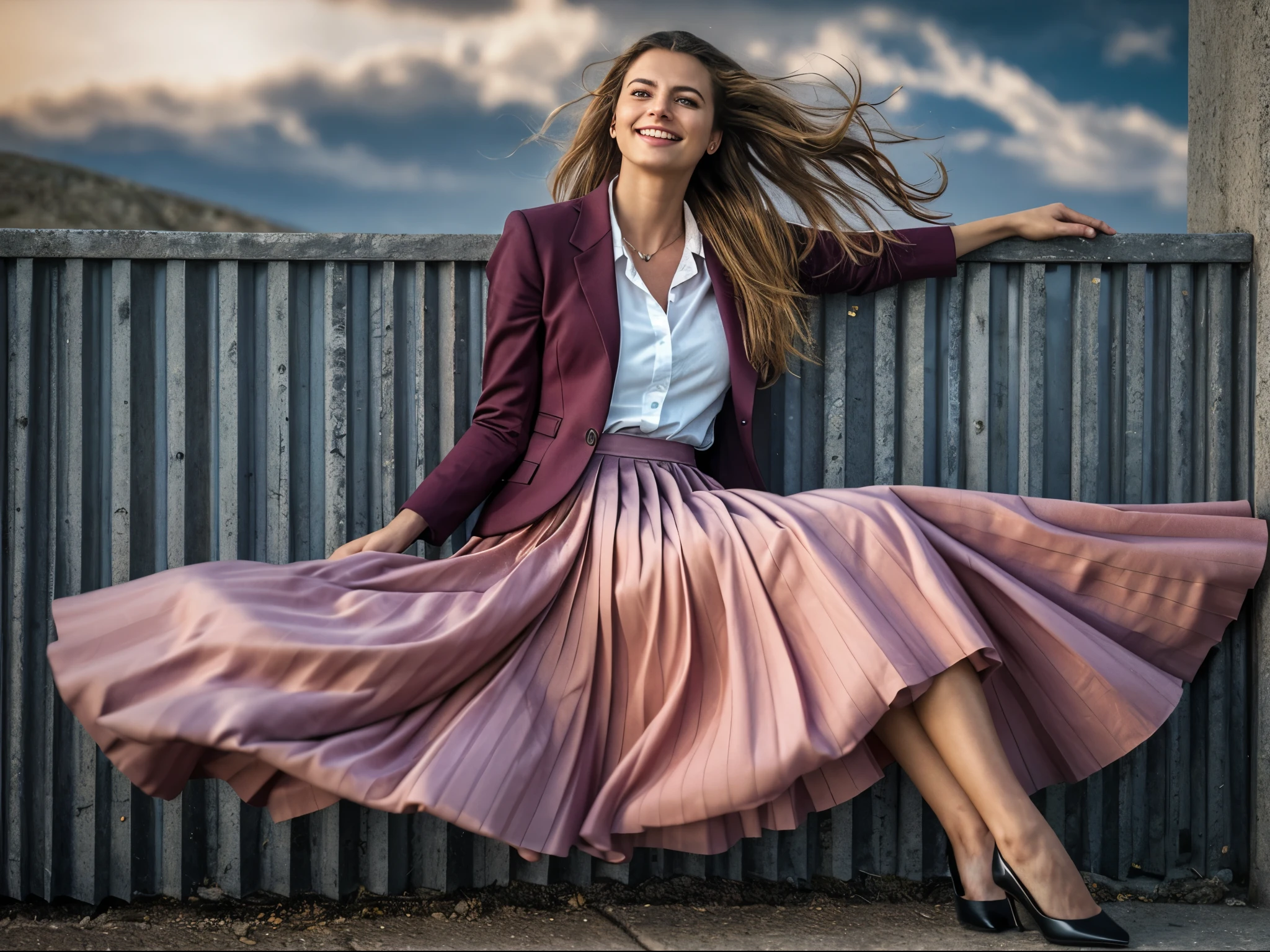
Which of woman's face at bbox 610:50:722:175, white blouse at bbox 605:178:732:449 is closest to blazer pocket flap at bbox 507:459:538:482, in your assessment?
white blouse at bbox 605:178:732:449

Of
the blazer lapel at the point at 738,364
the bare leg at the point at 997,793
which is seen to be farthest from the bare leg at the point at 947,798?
the blazer lapel at the point at 738,364

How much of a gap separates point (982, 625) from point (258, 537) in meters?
1.85

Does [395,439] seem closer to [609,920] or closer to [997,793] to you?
[609,920]

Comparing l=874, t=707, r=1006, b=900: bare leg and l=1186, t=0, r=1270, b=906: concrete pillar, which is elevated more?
l=1186, t=0, r=1270, b=906: concrete pillar

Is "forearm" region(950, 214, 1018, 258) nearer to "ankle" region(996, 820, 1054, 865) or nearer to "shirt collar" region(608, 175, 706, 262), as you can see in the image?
"shirt collar" region(608, 175, 706, 262)

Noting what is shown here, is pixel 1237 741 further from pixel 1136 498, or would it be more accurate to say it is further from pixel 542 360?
pixel 542 360

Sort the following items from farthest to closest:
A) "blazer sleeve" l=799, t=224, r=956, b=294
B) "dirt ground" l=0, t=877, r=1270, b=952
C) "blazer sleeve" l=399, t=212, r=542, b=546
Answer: "blazer sleeve" l=799, t=224, r=956, b=294, "blazer sleeve" l=399, t=212, r=542, b=546, "dirt ground" l=0, t=877, r=1270, b=952

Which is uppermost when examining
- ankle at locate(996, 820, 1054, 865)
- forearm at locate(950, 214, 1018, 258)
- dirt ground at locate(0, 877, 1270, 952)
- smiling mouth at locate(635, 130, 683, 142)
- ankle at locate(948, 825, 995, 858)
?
smiling mouth at locate(635, 130, 683, 142)

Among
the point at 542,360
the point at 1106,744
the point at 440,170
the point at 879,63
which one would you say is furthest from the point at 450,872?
the point at 440,170

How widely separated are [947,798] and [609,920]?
895mm

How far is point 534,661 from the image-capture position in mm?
2307

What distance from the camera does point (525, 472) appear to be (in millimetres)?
2588

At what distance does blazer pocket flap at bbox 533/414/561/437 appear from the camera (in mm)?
2611

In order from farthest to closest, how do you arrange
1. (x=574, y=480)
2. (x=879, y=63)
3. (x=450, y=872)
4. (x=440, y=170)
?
(x=440, y=170), (x=879, y=63), (x=450, y=872), (x=574, y=480)
